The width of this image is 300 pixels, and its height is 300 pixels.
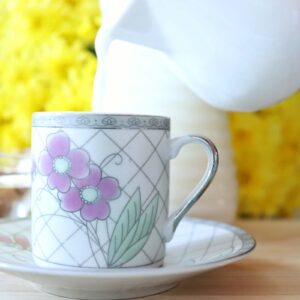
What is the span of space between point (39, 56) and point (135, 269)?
1.53 ft

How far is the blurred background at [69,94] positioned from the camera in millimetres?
732

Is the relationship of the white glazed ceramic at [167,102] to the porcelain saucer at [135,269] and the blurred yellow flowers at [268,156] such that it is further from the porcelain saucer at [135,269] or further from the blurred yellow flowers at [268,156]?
the blurred yellow flowers at [268,156]

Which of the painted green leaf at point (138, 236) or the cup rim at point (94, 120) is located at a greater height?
the cup rim at point (94, 120)

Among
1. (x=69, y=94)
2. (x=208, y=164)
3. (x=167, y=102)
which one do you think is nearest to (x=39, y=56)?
(x=69, y=94)

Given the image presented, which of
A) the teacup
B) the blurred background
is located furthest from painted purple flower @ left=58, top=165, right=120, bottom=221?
the blurred background

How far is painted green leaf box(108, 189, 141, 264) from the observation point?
1.18 feet

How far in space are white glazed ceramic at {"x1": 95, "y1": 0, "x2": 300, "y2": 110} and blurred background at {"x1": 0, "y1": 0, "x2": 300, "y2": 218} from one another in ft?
0.91

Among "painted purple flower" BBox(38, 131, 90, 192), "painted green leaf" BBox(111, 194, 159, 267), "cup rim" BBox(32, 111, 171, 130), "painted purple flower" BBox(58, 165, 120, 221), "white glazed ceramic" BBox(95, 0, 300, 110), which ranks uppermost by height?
"white glazed ceramic" BBox(95, 0, 300, 110)

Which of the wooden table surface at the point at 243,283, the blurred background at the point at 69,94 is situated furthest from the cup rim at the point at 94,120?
the blurred background at the point at 69,94

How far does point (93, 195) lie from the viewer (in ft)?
1.16

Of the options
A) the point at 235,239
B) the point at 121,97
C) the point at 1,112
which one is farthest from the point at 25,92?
the point at 235,239

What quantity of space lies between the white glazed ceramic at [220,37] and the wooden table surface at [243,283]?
138mm

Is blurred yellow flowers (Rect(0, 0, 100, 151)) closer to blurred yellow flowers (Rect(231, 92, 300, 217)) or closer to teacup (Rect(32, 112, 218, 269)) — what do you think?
blurred yellow flowers (Rect(231, 92, 300, 217))

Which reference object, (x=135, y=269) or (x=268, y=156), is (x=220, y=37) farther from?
(x=268, y=156)
